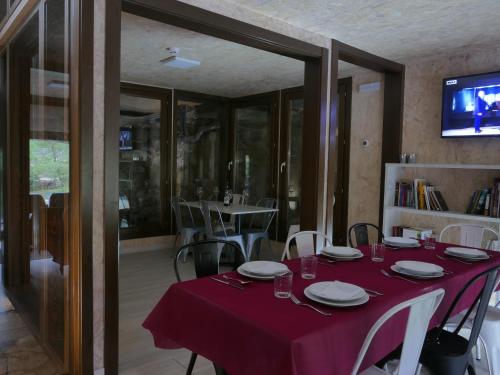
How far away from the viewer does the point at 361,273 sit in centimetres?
227

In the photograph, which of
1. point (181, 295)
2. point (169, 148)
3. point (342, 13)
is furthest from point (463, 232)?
point (169, 148)

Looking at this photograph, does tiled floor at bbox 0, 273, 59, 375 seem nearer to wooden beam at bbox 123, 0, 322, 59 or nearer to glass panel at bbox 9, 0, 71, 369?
glass panel at bbox 9, 0, 71, 369

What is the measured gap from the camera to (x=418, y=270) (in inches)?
86.9

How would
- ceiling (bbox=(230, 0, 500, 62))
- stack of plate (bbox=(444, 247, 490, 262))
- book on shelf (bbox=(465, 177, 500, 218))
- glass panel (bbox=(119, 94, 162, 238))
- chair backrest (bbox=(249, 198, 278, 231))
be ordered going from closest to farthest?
stack of plate (bbox=(444, 247, 490, 262)), ceiling (bbox=(230, 0, 500, 62)), book on shelf (bbox=(465, 177, 500, 218)), chair backrest (bbox=(249, 198, 278, 231)), glass panel (bbox=(119, 94, 162, 238))

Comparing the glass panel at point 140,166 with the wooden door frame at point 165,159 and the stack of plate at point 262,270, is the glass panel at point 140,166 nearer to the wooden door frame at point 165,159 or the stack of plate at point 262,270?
the wooden door frame at point 165,159

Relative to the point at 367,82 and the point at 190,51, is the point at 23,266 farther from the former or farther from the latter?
the point at 367,82

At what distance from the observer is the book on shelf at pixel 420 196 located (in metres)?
4.40

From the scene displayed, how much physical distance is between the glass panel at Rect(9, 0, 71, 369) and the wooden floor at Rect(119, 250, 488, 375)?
53 centimetres

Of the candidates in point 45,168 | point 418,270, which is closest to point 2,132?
point 45,168

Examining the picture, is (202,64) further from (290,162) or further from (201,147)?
(201,147)

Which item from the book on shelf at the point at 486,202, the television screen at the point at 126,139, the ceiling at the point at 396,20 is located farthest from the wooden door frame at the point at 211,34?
the television screen at the point at 126,139

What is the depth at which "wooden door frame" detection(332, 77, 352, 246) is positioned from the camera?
5484 millimetres

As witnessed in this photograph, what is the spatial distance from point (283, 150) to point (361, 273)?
4.36 metres

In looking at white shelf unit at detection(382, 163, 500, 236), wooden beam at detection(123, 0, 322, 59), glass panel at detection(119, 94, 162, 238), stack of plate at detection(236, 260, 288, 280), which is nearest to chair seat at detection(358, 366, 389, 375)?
stack of plate at detection(236, 260, 288, 280)
